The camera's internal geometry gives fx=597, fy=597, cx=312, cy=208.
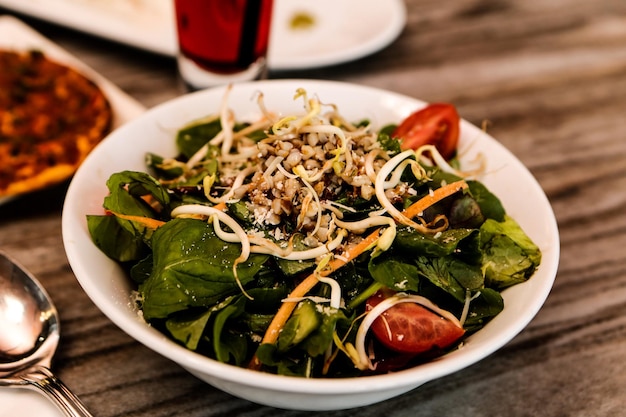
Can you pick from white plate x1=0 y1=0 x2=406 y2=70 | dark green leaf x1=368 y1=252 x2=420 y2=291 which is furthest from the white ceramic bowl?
white plate x1=0 y1=0 x2=406 y2=70

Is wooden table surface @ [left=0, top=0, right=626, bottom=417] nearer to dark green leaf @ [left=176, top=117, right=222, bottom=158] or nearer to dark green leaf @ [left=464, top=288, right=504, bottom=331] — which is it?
dark green leaf @ [left=464, top=288, right=504, bottom=331]

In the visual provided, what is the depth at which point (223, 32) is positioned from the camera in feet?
7.39

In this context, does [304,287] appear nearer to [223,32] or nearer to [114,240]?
[114,240]

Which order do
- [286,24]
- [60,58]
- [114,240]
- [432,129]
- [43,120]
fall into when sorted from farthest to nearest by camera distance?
[286,24], [60,58], [43,120], [432,129], [114,240]

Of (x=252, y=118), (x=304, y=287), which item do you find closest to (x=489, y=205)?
(x=304, y=287)

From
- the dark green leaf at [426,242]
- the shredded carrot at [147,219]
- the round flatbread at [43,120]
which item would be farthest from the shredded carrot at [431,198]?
the round flatbread at [43,120]

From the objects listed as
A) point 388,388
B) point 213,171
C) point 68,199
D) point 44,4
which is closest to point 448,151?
point 213,171

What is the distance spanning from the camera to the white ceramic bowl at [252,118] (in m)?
1.12

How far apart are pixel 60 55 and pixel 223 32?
806mm

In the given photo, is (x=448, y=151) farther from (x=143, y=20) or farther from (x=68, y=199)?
(x=143, y=20)

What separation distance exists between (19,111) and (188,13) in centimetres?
73

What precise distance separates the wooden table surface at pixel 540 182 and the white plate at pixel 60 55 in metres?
0.18

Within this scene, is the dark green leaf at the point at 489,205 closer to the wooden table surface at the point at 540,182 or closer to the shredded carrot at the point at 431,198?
the shredded carrot at the point at 431,198

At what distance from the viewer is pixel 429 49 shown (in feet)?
10.3
